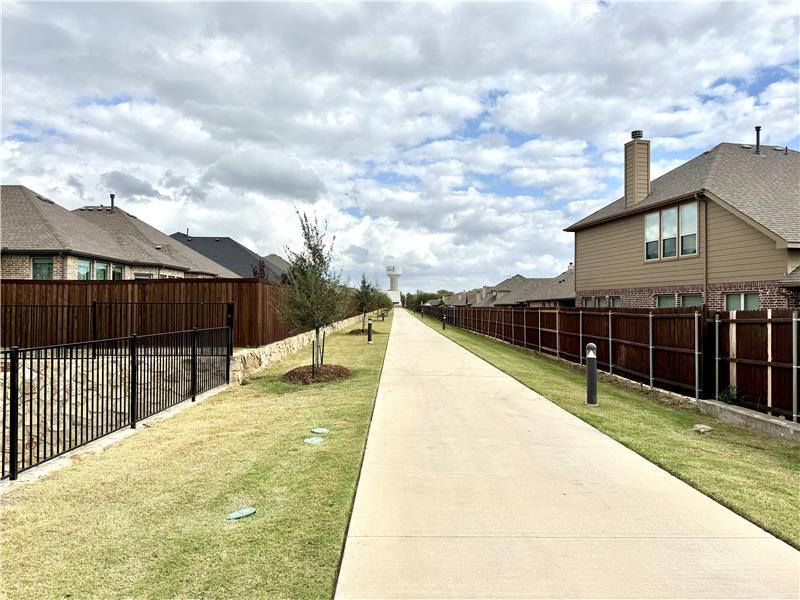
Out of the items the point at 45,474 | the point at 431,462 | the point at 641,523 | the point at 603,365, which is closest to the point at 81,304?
the point at 45,474

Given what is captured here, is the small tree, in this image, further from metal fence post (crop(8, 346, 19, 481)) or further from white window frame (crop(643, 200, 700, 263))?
white window frame (crop(643, 200, 700, 263))

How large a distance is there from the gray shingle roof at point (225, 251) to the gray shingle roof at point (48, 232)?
2128cm

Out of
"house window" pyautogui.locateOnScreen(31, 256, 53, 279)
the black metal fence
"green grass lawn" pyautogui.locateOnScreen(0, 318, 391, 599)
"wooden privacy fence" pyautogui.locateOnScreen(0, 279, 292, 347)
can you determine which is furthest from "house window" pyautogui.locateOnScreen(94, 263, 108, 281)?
"green grass lawn" pyautogui.locateOnScreen(0, 318, 391, 599)

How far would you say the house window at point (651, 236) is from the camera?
19.3m

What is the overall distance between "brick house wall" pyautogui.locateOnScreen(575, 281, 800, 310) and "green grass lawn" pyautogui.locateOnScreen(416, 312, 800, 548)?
19.3ft

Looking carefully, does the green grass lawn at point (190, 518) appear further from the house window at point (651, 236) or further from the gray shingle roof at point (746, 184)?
the house window at point (651, 236)

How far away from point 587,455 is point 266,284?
12.9 meters

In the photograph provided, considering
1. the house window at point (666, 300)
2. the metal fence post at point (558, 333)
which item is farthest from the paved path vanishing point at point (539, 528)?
the house window at point (666, 300)

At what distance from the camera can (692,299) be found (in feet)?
57.0

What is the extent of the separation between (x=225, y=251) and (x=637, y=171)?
132 feet

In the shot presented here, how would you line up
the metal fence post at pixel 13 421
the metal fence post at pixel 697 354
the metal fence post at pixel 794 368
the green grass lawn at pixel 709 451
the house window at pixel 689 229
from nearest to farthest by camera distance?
1. the green grass lawn at pixel 709 451
2. the metal fence post at pixel 13 421
3. the metal fence post at pixel 794 368
4. the metal fence post at pixel 697 354
5. the house window at pixel 689 229

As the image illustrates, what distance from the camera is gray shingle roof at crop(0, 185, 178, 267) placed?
2147 cm

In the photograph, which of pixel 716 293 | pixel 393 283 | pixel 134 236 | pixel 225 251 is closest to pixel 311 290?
pixel 716 293

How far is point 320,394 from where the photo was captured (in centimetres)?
1038
